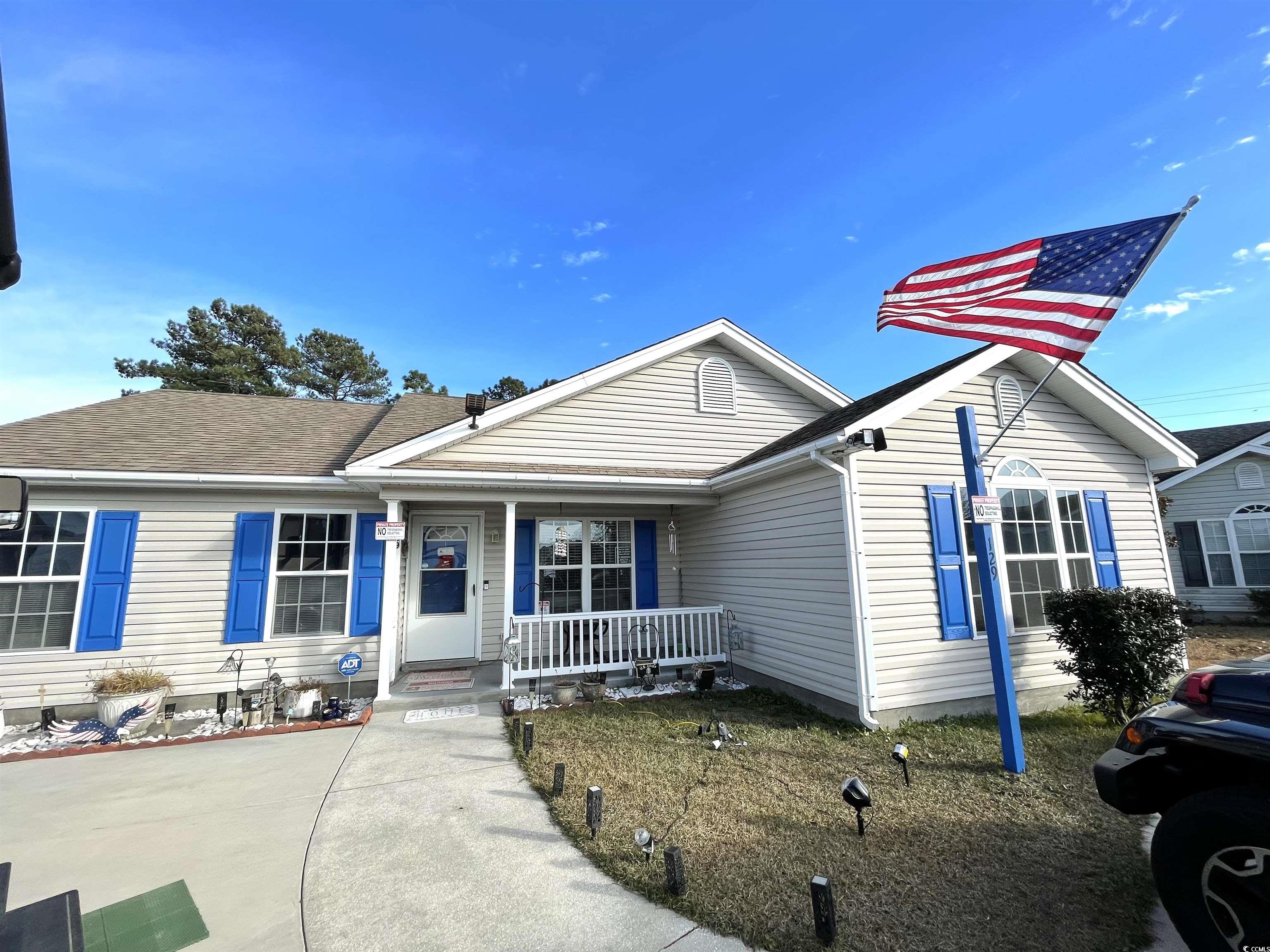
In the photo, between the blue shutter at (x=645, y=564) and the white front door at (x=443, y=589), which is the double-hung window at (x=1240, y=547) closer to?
the blue shutter at (x=645, y=564)

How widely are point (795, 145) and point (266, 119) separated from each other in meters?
8.33

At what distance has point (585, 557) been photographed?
325 inches

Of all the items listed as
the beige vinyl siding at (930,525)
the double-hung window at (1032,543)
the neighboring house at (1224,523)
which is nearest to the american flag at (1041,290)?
the beige vinyl siding at (930,525)

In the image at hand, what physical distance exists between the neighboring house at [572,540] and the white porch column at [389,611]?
46 millimetres

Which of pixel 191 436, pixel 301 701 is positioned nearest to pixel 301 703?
pixel 301 701

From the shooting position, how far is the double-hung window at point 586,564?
8055 mm

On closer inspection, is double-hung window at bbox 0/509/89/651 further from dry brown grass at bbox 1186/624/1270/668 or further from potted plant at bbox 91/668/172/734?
dry brown grass at bbox 1186/624/1270/668

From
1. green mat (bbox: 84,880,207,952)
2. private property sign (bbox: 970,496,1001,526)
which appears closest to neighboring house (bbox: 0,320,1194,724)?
private property sign (bbox: 970,496,1001,526)

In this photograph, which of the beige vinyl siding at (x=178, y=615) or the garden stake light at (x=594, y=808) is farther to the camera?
the beige vinyl siding at (x=178, y=615)

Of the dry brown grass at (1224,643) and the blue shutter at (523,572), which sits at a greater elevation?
the blue shutter at (523,572)

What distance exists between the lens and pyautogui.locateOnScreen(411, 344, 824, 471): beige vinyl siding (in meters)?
7.92

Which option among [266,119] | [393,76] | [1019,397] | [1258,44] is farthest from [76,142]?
[1258,44]

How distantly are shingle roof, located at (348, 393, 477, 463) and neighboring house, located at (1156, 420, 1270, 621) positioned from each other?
687 inches

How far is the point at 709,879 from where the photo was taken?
277 cm
